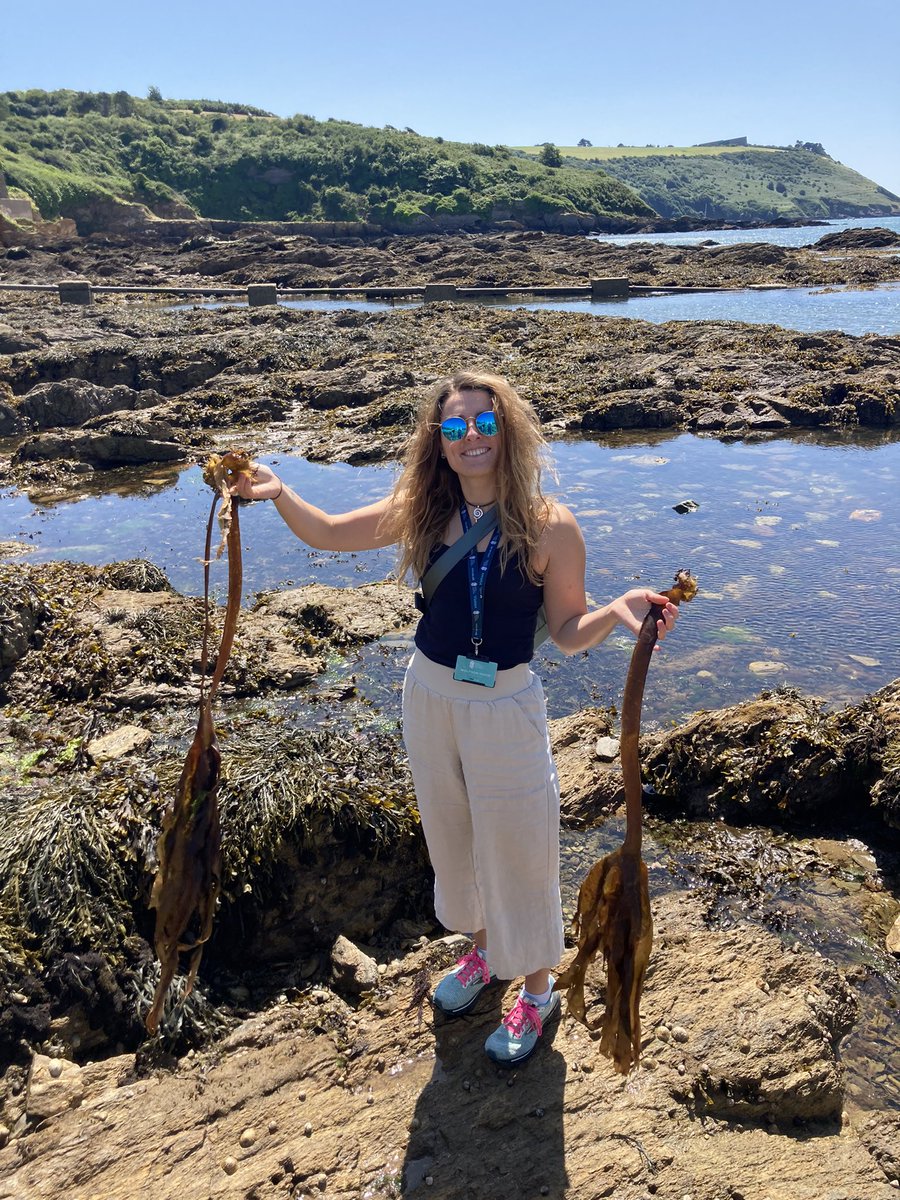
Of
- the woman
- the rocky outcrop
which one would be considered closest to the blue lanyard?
the woman

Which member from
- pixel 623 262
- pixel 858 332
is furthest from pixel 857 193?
pixel 858 332

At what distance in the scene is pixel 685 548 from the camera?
796cm

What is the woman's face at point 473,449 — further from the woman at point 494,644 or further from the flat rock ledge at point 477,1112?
the flat rock ledge at point 477,1112

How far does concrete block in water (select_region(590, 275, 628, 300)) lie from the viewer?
99.3 ft

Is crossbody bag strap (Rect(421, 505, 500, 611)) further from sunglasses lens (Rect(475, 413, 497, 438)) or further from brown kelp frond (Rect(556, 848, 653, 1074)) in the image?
brown kelp frond (Rect(556, 848, 653, 1074))

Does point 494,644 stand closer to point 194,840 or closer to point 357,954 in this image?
point 194,840

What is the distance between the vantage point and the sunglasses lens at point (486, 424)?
8.82 ft

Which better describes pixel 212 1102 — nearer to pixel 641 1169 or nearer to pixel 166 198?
pixel 641 1169

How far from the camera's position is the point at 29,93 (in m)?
98.4

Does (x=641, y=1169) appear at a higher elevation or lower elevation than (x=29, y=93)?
lower

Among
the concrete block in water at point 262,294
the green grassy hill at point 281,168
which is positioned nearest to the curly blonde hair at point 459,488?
the concrete block in water at point 262,294

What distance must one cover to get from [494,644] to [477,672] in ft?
0.32

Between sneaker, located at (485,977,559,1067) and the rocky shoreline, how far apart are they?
6cm

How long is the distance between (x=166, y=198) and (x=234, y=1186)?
3296 inches
